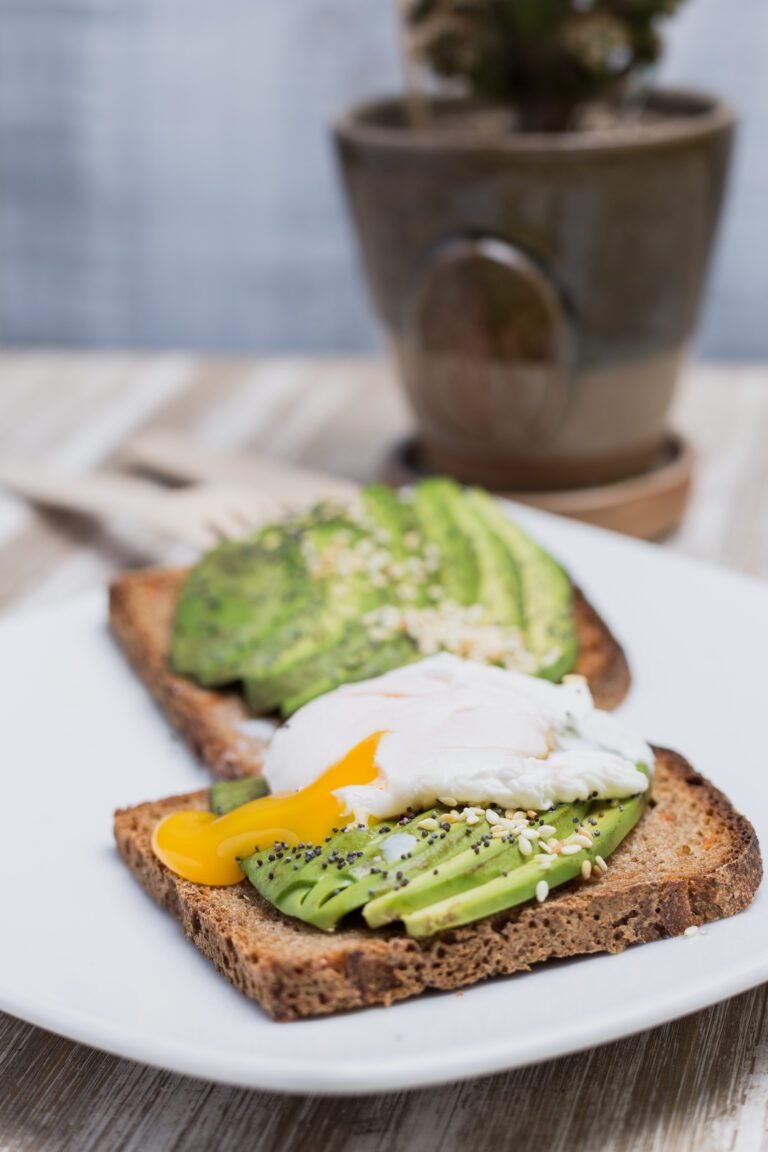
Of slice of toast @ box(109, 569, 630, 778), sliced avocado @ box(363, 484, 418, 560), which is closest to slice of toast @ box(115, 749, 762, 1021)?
slice of toast @ box(109, 569, 630, 778)

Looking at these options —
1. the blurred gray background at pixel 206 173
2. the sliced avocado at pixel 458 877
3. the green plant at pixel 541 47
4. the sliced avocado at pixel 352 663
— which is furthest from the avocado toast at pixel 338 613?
the blurred gray background at pixel 206 173

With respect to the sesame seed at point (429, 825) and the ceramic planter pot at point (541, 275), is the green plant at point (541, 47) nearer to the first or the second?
the ceramic planter pot at point (541, 275)

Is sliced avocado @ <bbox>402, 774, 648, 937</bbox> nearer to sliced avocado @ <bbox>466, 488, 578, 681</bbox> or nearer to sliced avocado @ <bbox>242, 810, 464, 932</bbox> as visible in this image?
sliced avocado @ <bbox>242, 810, 464, 932</bbox>

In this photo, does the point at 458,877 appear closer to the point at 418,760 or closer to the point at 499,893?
the point at 499,893

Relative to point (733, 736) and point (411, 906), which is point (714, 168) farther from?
point (411, 906)

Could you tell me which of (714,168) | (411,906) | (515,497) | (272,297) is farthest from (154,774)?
(272,297)
